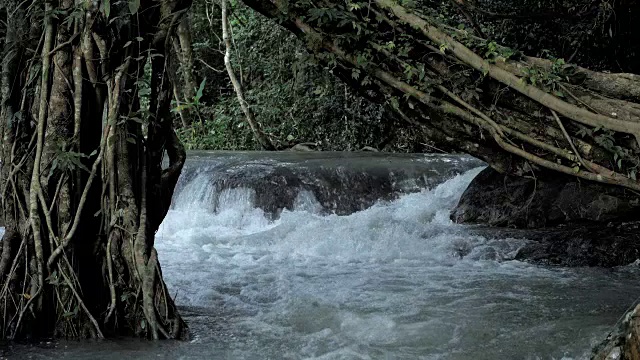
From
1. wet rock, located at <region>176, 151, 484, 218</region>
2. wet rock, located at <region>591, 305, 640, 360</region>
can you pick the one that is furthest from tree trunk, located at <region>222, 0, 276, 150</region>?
wet rock, located at <region>591, 305, 640, 360</region>

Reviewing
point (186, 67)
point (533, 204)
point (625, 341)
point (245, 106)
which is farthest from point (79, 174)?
point (186, 67)

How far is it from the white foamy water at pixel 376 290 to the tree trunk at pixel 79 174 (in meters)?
0.62

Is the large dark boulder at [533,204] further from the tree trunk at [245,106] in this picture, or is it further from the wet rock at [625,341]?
the tree trunk at [245,106]

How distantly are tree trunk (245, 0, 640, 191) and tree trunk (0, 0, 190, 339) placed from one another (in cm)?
137

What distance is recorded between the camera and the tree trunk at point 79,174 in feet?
14.8

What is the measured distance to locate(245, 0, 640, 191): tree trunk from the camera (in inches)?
203

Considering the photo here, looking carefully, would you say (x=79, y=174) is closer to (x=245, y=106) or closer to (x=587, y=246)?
(x=587, y=246)

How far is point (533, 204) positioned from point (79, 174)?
17.8 feet

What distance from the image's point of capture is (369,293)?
596cm

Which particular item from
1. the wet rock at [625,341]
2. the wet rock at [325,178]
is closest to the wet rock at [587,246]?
the wet rock at [325,178]

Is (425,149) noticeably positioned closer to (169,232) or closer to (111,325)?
(169,232)

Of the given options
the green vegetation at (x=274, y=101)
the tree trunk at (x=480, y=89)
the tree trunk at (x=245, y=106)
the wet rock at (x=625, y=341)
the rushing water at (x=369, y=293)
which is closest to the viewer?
the wet rock at (x=625, y=341)

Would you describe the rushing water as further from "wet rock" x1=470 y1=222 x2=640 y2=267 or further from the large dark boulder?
the large dark boulder

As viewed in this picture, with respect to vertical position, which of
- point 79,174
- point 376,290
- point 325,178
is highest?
point 79,174
